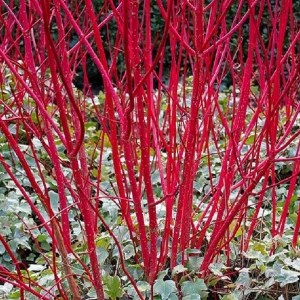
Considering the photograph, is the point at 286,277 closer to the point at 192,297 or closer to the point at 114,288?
the point at 192,297

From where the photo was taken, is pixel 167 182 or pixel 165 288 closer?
pixel 165 288

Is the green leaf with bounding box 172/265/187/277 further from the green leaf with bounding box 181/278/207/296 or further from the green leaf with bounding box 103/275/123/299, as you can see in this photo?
the green leaf with bounding box 103/275/123/299

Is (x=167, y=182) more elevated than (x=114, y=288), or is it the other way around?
(x=167, y=182)

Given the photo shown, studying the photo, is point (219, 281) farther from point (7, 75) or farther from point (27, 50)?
point (7, 75)

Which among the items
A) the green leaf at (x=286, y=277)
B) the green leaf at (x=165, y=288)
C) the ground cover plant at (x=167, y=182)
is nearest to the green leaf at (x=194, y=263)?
the ground cover plant at (x=167, y=182)

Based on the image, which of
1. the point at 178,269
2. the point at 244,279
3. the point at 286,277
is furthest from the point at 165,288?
the point at 286,277

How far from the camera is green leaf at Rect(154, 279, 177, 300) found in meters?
1.78

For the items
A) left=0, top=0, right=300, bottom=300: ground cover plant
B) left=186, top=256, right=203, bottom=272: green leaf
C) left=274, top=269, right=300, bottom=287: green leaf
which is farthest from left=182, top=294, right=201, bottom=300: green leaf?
left=274, top=269, right=300, bottom=287: green leaf

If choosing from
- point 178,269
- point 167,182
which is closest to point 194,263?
point 178,269

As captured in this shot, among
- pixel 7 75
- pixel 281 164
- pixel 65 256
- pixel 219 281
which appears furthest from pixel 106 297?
pixel 7 75

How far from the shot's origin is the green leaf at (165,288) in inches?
70.2

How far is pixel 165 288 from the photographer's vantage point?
1.79 metres

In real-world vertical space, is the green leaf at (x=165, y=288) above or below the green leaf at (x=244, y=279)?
above

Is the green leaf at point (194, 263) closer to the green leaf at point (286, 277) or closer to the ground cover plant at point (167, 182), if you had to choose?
the ground cover plant at point (167, 182)
